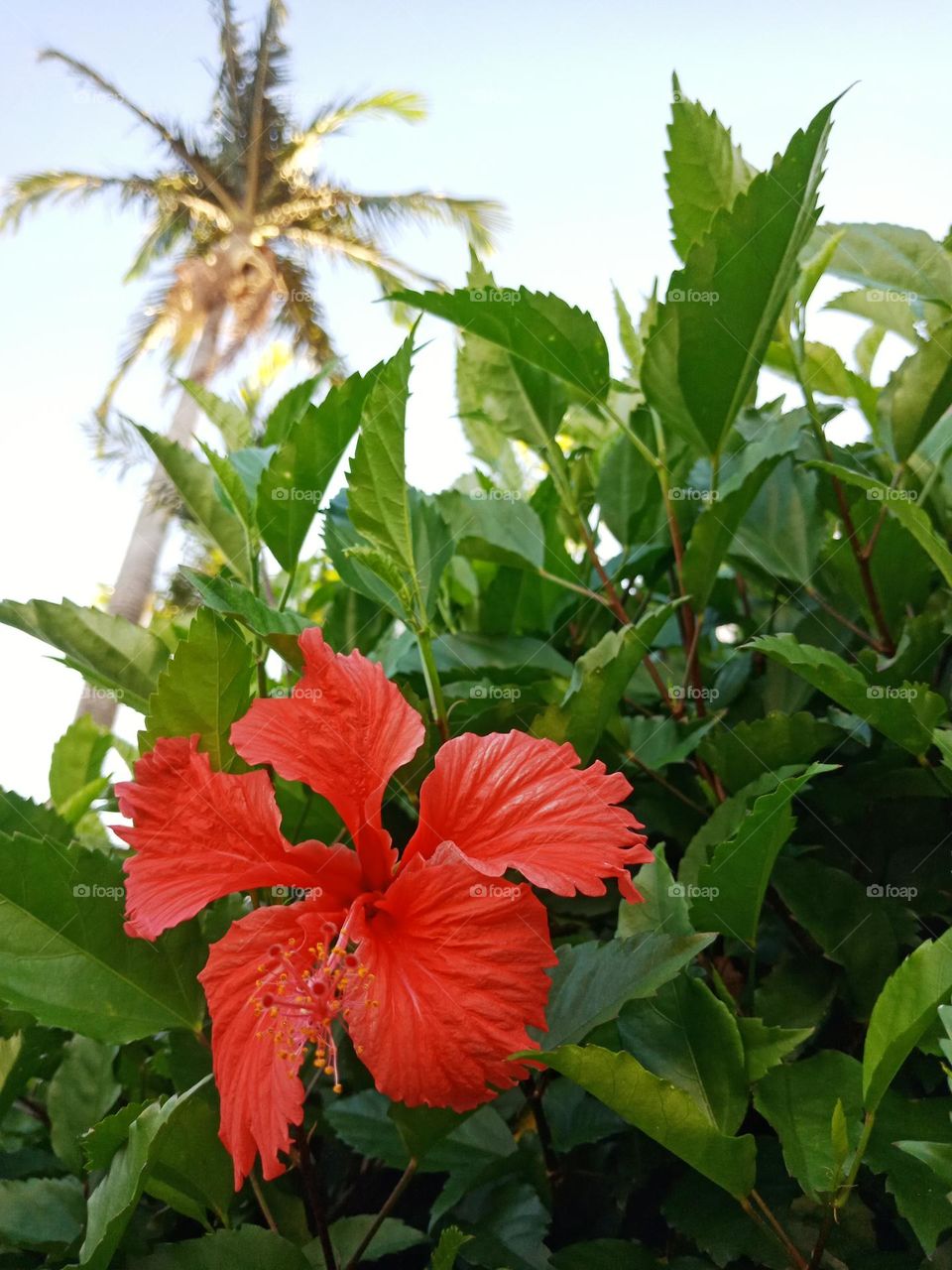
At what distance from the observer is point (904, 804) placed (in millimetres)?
662

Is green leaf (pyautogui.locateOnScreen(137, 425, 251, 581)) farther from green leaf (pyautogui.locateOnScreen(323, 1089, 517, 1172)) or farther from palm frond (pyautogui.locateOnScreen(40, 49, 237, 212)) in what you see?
palm frond (pyautogui.locateOnScreen(40, 49, 237, 212))

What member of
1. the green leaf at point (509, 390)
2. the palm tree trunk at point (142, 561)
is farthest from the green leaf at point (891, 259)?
the palm tree trunk at point (142, 561)

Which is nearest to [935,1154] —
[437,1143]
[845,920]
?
[845,920]

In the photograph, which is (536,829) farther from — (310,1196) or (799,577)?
(799,577)

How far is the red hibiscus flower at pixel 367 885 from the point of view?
455mm

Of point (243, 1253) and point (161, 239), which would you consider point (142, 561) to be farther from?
point (243, 1253)

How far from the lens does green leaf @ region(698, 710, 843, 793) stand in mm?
610

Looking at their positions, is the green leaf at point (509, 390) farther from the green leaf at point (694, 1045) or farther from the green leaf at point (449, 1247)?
A: the green leaf at point (449, 1247)

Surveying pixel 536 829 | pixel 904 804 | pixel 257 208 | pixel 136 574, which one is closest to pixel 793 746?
pixel 904 804

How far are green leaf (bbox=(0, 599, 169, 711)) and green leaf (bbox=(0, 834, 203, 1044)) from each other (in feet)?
0.38

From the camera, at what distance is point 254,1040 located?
0.47 m

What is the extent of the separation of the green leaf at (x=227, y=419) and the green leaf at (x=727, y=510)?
0.38m

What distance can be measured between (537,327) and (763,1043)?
445 millimetres

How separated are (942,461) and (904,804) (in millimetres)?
239
